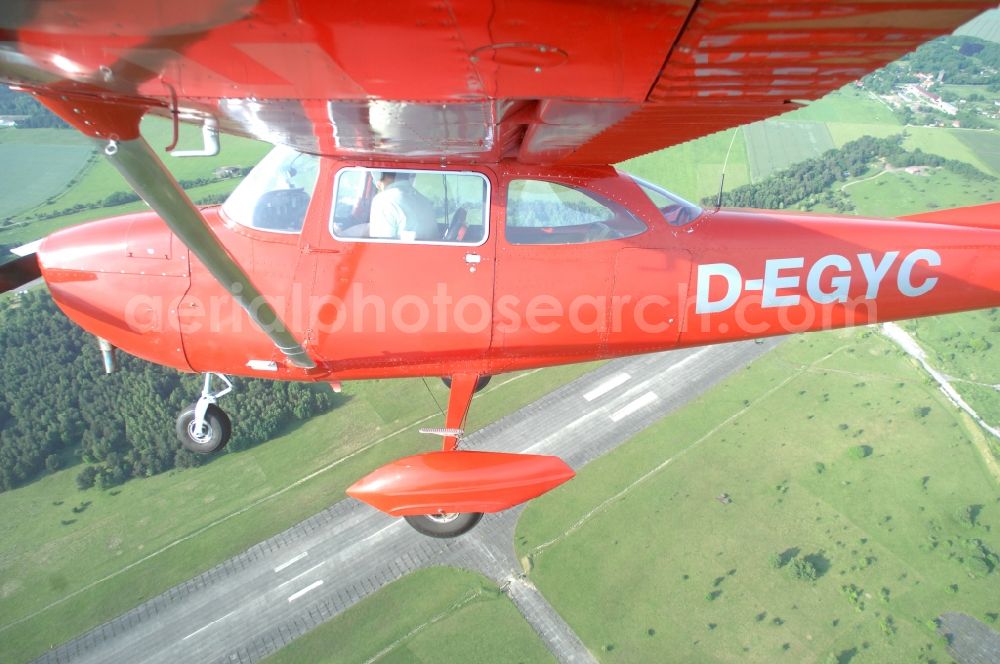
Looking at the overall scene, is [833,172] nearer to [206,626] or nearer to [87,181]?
[206,626]

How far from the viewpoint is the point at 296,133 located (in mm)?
4113

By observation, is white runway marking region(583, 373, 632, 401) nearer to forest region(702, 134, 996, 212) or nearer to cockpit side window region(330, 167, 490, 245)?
forest region(702, 134, 996, 212)

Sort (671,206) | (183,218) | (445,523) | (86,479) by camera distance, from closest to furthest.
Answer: (183,218)
(671,206)
(445,523)
(86,479)

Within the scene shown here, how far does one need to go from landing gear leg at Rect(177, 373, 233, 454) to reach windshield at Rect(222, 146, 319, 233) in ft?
7.45

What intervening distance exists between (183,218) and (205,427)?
417 centimetres

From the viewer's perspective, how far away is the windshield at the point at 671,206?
5.48 meters

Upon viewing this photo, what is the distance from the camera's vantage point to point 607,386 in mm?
29859

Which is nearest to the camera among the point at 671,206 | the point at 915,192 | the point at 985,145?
the point at 671,206

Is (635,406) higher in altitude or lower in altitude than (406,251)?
lower

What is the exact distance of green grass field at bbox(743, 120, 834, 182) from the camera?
45719 mm

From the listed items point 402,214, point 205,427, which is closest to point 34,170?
point 205,427

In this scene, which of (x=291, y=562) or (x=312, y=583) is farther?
(x=291, y=562)

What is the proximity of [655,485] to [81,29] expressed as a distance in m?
25.4

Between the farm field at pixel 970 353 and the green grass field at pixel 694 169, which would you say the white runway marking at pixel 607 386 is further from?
the farm field at pixel 970 353
